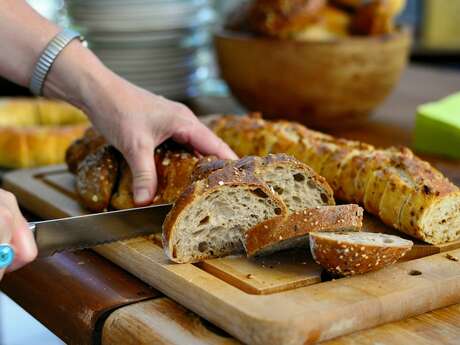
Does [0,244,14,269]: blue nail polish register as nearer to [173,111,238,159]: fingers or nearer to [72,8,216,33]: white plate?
[173,111,238,159]: fingers

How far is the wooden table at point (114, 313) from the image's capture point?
1594mm

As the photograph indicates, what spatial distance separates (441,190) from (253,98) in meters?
1.38

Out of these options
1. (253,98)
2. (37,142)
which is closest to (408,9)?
(253,98)

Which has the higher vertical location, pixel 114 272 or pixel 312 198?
pixel 312 198

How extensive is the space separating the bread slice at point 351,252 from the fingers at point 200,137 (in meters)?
0.53

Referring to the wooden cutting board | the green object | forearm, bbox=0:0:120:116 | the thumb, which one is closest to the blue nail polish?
the wooden cutting board

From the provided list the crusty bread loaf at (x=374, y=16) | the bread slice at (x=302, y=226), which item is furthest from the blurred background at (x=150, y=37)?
the bread slice at (x=302, y=226)

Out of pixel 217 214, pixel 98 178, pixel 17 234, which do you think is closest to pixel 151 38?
pixel 98 178

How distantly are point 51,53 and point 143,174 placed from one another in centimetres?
41

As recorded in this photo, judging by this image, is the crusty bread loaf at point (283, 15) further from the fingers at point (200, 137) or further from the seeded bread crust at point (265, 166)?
the seeded bread crust at point (265, 166)

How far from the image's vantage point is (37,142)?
278 cm

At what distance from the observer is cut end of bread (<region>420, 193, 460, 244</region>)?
1.93 m

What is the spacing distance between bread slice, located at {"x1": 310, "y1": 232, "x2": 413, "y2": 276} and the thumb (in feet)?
1.72

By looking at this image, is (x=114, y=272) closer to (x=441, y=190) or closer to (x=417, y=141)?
(x=441, y=190)
